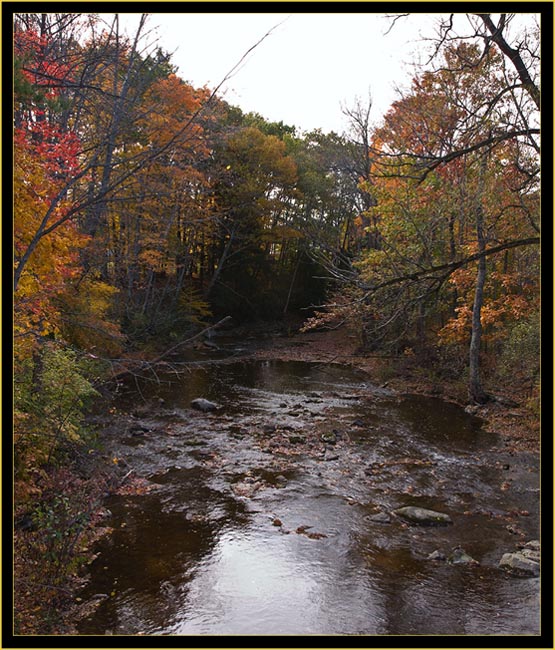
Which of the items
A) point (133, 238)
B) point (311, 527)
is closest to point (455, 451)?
point (311, 527)

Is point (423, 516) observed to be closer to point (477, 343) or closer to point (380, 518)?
point (380, 518)

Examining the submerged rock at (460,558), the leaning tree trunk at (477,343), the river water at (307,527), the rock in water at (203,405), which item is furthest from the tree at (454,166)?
the rock in water at (203,405)

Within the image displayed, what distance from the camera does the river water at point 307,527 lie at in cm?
539

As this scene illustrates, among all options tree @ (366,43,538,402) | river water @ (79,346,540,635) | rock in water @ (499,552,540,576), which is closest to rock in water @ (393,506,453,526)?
river water @ (79,346,540,635)

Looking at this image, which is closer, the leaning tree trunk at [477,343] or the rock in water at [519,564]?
the rock in water at [519,564]

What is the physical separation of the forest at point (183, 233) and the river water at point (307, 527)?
37.2 inches

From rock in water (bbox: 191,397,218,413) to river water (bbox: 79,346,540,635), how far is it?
24 centimetres

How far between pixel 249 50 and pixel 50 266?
588cm

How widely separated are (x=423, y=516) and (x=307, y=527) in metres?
1.89

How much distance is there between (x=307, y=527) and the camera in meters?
7.53

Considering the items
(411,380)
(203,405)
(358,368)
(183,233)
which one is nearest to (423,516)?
(203,405)

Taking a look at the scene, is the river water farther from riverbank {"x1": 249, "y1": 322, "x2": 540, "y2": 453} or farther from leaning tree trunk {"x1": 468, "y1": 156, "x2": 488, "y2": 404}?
leaning tree trunk {"x1": 468, "y1": 156, "x2": 488, "y2": 404}

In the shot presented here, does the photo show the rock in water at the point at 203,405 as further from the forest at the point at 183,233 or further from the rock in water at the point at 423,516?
the rock in water at the point at 423,516

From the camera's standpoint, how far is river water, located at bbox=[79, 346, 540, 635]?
5395 millimetres
